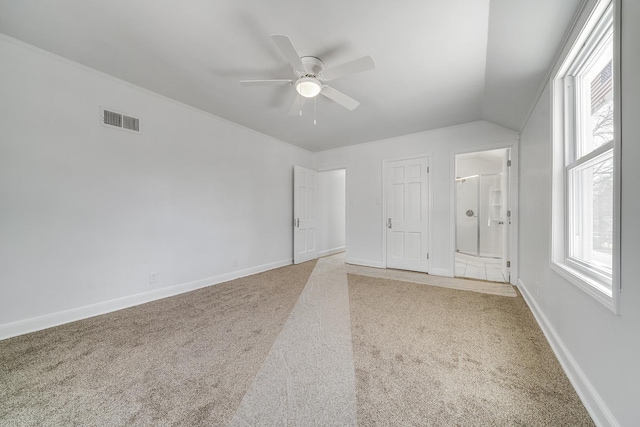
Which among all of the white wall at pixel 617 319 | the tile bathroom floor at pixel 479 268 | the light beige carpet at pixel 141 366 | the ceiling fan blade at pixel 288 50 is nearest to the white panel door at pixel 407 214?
the tile bathroom floor at pixel 479 268

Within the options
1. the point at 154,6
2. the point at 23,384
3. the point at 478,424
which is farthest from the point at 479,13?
the point at 23,384

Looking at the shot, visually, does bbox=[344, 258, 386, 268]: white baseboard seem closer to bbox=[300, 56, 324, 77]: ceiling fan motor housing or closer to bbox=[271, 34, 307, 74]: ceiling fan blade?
bbox=[300, 56, 324, 77]: ceiling fan motor housing

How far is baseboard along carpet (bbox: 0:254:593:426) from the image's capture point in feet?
4.11

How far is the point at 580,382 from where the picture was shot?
4.53 feet

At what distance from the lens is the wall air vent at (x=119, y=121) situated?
254cm

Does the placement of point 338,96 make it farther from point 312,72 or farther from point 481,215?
point 481,215

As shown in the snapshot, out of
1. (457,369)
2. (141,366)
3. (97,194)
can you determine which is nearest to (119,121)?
(97,194)

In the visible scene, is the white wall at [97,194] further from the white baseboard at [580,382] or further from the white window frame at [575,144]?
the white baseboard at [580,382]

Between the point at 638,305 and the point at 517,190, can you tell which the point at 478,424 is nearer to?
the point at 638,305

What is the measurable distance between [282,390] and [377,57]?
2.70 metres

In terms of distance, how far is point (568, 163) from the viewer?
71.9 inches

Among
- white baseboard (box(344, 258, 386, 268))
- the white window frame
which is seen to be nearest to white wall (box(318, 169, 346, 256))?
white baseboard (box(344, 258, 386, 268))

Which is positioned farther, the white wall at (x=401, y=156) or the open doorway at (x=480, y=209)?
the open doorway at (x=480, y=209)

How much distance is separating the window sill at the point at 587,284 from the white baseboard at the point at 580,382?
0.48 meters
